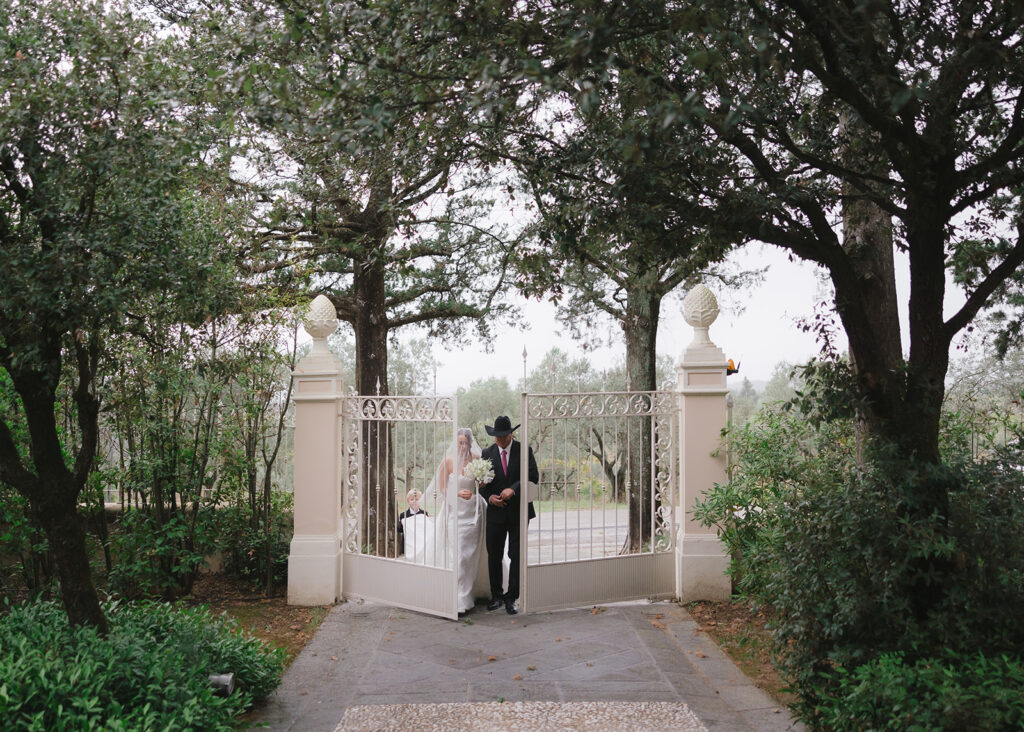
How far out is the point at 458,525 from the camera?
7418mm

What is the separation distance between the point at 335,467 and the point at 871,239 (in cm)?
510

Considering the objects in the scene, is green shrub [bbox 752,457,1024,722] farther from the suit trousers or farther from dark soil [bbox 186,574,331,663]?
dark soil [bbox 186,574,331,663]

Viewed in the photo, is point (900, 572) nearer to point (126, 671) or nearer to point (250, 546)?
point (126, 671)

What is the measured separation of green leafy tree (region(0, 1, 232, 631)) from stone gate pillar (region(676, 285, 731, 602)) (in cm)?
475

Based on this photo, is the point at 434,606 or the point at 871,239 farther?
the point at 434,606

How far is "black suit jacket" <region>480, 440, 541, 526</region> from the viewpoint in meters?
7.73

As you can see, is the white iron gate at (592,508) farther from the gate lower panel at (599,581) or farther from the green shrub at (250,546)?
the green shrub at (250,546)

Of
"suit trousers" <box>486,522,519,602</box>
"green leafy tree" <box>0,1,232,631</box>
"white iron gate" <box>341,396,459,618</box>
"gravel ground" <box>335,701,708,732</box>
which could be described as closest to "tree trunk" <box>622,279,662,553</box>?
"suit trousers" <box>486,522,519,602</box>

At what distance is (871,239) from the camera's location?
586 cm

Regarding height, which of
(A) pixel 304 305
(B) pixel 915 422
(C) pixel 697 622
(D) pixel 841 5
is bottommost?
(C) pixel 697 622

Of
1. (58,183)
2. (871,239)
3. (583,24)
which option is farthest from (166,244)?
(871,239)

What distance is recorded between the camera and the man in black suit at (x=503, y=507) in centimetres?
770

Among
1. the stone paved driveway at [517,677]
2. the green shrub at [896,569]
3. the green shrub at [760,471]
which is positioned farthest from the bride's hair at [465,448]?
the green shrub at [896,569]

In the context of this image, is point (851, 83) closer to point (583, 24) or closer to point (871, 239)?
point (583, 24)
